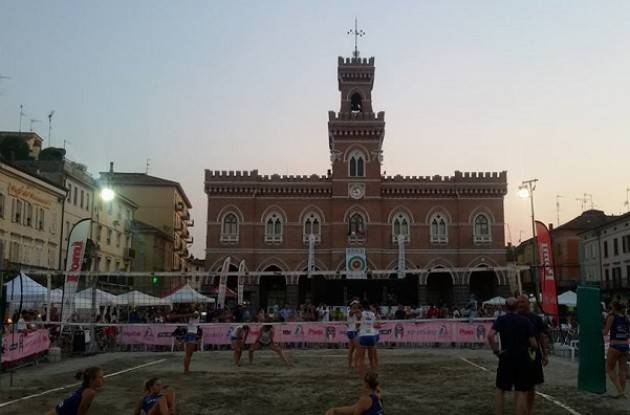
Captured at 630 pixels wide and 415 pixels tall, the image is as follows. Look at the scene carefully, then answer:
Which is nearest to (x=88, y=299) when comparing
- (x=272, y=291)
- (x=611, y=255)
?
(x=272, y=291)

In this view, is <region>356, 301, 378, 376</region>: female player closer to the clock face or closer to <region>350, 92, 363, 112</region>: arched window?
the clock face

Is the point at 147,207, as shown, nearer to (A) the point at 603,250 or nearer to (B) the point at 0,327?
(A) the point at 603,250

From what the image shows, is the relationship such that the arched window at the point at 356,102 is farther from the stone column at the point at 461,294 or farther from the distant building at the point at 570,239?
the distant building at the point at 570,239

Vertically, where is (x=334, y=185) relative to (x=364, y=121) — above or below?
below

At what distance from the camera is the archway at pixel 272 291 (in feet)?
168

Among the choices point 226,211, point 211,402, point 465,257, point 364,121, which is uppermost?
point 364,121

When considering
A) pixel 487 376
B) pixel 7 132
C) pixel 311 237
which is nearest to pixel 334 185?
pixel 311 237

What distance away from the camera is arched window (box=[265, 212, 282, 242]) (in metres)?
50.8

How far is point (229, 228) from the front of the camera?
167ft

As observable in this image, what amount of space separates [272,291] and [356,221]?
8.71 metres

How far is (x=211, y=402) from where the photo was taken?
11.6 m

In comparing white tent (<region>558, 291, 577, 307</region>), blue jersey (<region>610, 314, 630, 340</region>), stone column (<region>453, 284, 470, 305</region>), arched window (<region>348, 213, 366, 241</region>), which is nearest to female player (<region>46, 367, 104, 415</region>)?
blue jersey (<region>610, 314, 630, 340</region>)

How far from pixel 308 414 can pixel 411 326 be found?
1636cm

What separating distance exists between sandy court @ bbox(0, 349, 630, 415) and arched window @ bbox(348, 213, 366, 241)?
2889 cm
